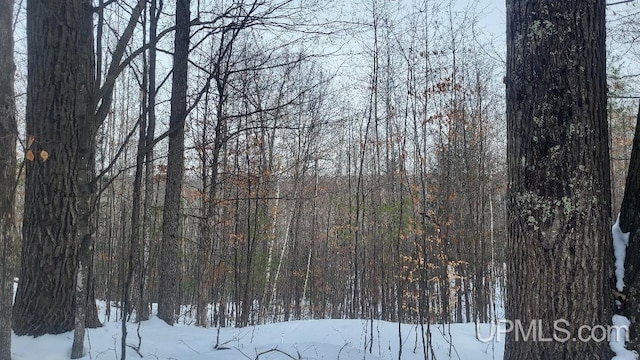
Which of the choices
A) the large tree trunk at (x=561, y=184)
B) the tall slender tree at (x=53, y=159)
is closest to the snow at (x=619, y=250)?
the large tree trunk at (x=561, y=184)

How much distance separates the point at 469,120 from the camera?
10.2 metres

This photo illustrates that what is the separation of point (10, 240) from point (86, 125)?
0.88 meters

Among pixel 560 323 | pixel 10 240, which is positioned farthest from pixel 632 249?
pixel 10 240

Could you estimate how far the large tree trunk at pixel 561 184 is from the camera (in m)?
1.96

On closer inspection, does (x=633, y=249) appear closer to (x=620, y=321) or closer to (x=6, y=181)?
(x=620, y=321)

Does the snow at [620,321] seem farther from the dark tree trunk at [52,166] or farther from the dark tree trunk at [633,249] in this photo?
the dark tree trunk at [52,166]

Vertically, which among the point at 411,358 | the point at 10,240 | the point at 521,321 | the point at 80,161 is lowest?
the point at 411,358

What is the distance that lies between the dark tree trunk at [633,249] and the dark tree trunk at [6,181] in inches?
135

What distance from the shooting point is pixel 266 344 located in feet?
12.8

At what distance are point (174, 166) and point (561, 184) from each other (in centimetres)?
483

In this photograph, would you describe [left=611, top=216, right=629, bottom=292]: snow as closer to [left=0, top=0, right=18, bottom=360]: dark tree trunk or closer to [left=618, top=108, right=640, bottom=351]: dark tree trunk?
[left=618, top=108, right=640, bottom=351]: dark tree trunk

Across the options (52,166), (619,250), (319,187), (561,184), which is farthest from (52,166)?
(319,187)

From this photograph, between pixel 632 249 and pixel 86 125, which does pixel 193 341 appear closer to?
pixel 86 125

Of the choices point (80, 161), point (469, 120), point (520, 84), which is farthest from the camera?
point (469, 120)
